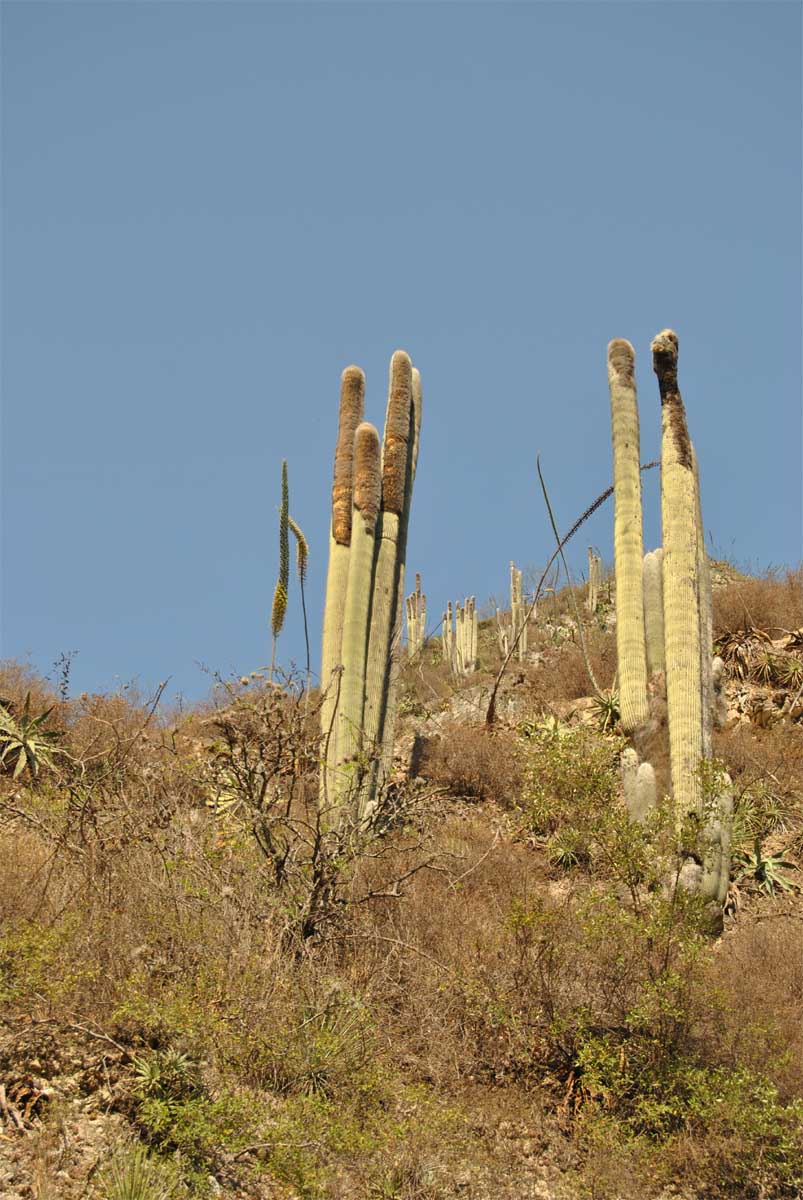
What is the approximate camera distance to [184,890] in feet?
27.6

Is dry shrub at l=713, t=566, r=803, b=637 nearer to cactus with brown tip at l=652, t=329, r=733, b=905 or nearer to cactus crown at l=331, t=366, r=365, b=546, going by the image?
cactus with brown tip at l=652, t=329, r=733, b=905

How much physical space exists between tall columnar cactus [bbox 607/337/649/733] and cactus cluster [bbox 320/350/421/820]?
2.71m

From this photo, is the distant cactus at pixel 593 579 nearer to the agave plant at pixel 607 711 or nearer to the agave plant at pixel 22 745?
the agave plant at pixel 607 711

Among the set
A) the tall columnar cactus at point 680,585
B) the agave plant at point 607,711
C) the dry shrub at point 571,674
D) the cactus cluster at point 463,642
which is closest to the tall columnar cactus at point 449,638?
the cactus cluster at point 463,642

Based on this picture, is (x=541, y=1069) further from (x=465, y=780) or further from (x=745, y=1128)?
(x=465, y=780)

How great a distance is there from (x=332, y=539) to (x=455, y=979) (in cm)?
643

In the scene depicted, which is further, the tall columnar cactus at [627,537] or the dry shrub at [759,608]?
the dry shrub at [759,608]

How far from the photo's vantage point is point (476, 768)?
46.6ft

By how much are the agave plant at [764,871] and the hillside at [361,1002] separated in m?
0.17

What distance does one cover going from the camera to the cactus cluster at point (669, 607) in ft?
35.1

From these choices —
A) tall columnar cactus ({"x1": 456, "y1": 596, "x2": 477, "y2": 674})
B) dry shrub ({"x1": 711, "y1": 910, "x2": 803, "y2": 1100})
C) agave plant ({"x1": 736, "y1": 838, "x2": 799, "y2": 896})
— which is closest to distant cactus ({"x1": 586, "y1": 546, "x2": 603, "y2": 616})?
tall columnar cactus ({"x1": 456, "y1": 596, "x2": 477, "y2": 674})

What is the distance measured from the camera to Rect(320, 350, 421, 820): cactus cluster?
12.3 meters

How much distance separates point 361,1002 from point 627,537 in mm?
6610

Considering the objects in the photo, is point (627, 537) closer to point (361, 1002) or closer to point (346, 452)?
point (346, 452)
